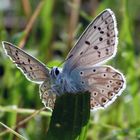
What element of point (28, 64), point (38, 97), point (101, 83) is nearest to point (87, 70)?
point (101, 83)

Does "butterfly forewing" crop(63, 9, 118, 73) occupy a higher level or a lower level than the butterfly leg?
higher

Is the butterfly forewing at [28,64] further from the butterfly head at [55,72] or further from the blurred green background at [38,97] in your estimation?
the blurred green background at [38,97]

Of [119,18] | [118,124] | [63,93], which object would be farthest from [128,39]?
[63,93]

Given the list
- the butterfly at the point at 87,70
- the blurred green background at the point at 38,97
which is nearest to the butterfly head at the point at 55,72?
the butterfly at the point at 87,70

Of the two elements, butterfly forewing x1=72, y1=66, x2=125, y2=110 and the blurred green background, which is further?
the blurred green background

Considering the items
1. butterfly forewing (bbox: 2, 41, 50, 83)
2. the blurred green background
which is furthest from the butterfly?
the blurred green background

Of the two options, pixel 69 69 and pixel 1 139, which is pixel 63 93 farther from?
pixel 1 139

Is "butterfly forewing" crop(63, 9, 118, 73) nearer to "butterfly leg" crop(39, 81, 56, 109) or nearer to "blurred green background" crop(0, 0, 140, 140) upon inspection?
"butterfly leg" crop(39, 81, 56, 109)
